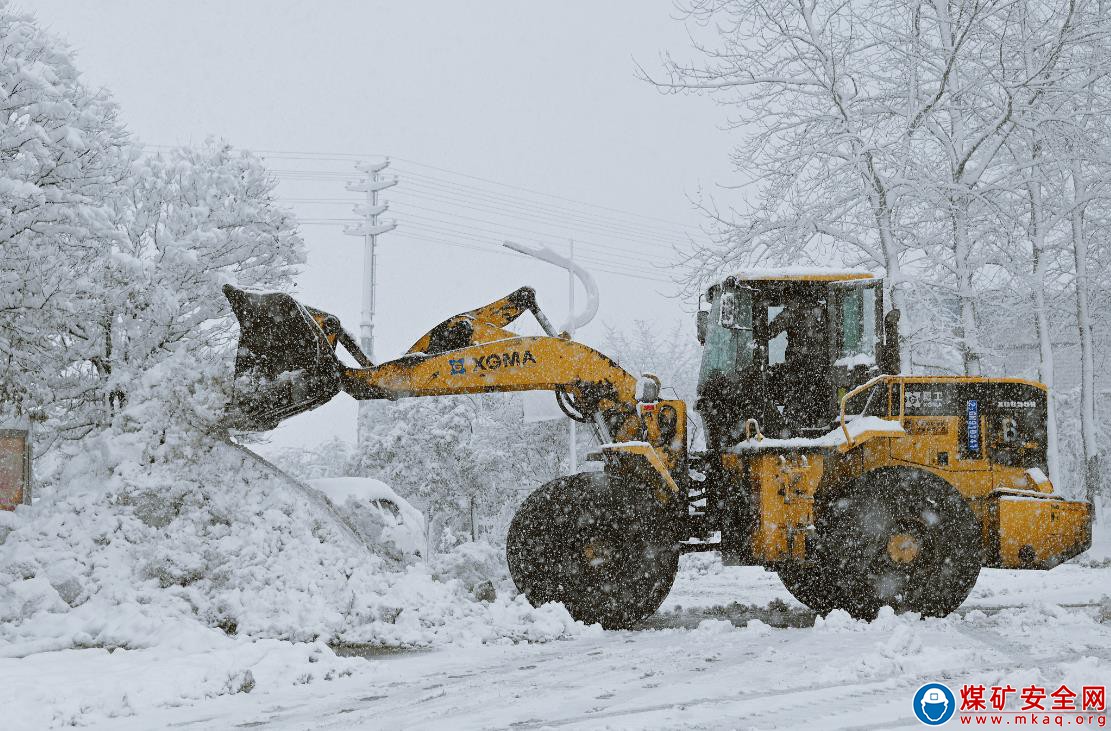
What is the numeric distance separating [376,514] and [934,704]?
17.6 feet

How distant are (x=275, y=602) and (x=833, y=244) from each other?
13478mm

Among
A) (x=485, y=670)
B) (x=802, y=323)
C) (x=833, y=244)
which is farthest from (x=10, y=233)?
(x=833, y=244)

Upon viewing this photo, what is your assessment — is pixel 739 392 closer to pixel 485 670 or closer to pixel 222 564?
pixel 485 670

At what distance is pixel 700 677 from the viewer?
5883 millimetres

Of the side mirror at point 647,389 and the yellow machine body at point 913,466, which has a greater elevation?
the side mirror at point 647,389

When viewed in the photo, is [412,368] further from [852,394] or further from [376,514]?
[852,394]

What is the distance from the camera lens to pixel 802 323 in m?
8.50

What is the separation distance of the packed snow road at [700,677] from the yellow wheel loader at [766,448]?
482mm

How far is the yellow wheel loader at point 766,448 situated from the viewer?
7.80 meters

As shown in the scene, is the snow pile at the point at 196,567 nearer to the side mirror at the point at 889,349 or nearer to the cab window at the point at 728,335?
the cab window at the point at 728,335

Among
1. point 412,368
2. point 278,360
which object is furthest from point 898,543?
point 278,360

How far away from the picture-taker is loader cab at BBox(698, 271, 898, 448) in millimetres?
8453

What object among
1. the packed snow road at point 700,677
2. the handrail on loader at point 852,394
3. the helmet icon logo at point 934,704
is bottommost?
the packed snow road at point 700,677

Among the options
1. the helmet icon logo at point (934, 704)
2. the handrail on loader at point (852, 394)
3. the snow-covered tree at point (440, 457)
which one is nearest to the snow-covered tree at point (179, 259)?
the handrail on loader at point (852, 394)
